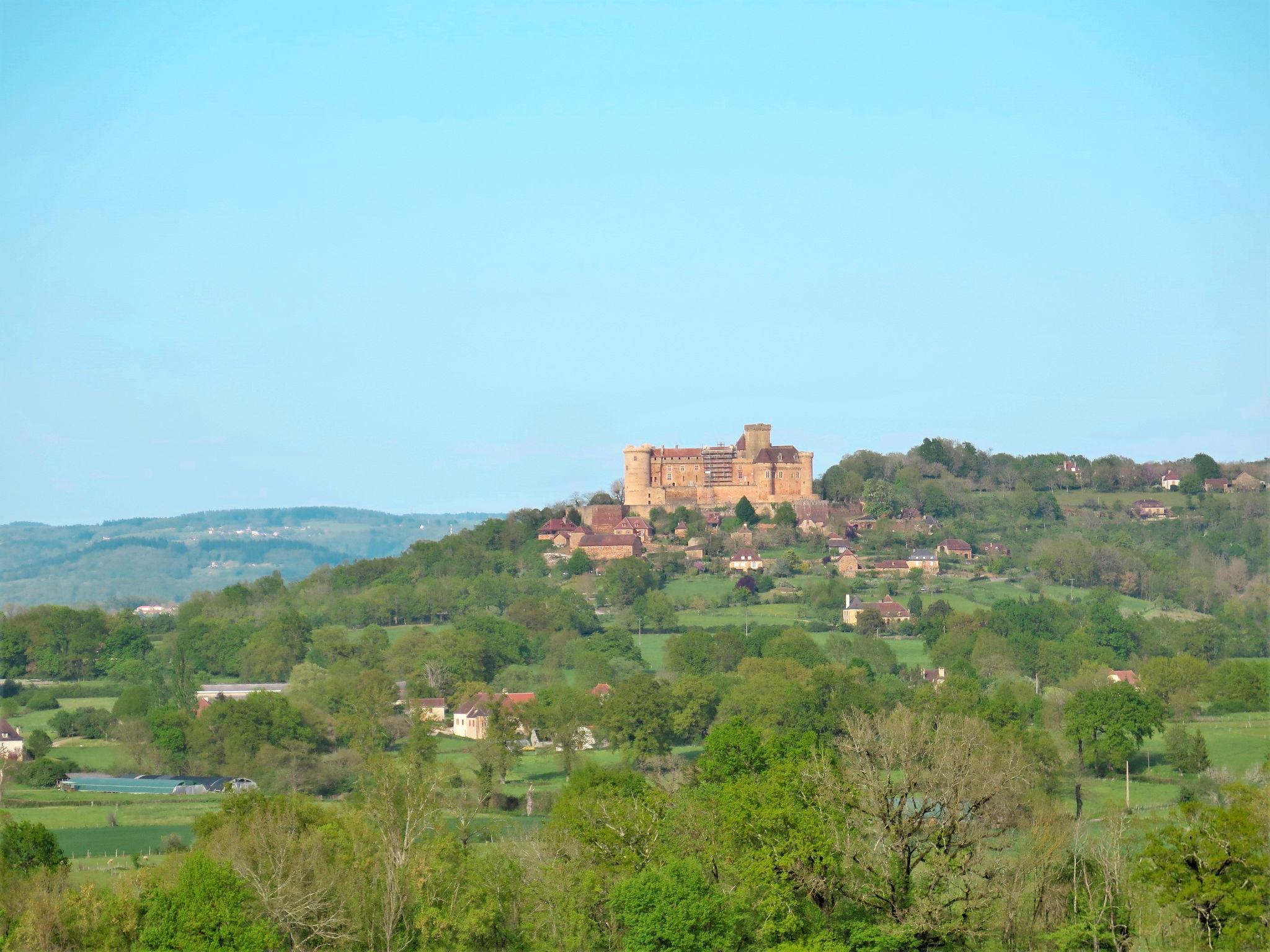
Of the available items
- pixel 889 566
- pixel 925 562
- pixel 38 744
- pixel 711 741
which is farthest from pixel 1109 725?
pixel 925 562

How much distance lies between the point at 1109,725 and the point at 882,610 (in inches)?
1532

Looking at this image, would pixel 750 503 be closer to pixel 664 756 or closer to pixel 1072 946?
pixel 664 756

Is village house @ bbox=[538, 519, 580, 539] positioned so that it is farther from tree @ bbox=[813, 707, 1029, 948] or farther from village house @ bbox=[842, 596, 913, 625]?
tree @ bbox=[813, 707, 1029, 948]

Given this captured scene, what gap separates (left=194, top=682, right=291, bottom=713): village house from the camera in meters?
83.6

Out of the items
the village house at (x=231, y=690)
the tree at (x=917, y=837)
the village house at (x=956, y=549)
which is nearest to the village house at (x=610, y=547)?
the village house at (x=956, y=549)

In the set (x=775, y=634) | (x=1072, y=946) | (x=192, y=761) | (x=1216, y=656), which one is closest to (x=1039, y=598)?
(x=1216, y=656)

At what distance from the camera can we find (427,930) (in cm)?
3347

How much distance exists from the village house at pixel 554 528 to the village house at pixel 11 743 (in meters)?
52.1

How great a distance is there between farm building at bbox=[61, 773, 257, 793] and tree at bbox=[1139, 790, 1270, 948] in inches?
1495

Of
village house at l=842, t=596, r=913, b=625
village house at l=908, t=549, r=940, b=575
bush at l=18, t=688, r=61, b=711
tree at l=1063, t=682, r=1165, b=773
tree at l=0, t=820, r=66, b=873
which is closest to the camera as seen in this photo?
tree at l=0, t=820, r=66, b=873

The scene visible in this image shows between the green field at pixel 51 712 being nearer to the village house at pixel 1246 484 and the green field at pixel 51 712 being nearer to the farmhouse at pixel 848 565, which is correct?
the farmhouse at pixel 848 565

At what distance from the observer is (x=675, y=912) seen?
1233 inches

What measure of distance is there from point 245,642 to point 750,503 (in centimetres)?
4131

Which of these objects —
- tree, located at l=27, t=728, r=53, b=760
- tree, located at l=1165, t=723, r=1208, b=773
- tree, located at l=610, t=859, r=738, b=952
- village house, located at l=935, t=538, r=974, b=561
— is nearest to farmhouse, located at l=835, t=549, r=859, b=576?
village house, located at l=935, t=538, r=974, b=561
